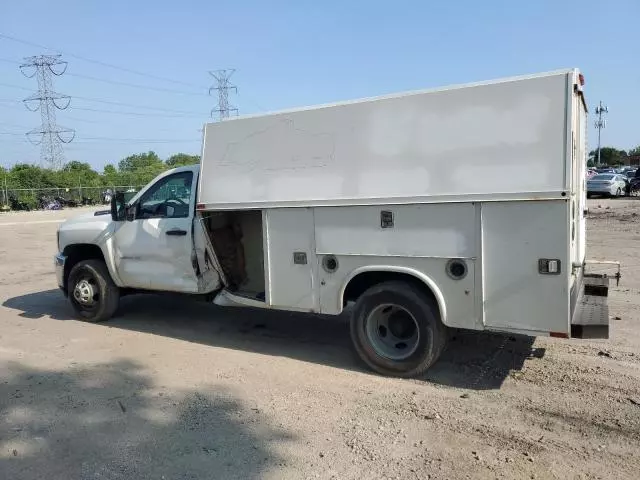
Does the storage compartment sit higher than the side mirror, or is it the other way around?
the side mirror

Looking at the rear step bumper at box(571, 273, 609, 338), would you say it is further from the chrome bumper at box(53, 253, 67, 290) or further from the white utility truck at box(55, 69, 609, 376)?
the chrome bumper at box(53, 253, 67, 290)

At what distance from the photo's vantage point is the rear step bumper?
4.54 meters

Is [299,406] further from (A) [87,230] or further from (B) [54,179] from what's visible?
(B) [54,179]

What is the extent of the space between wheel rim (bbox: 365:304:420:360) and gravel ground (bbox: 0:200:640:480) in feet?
1.01

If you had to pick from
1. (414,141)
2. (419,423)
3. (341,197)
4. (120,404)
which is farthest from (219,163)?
(419,423)

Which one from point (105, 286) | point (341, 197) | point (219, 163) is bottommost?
point (105, 286)

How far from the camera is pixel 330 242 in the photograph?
5.44 m

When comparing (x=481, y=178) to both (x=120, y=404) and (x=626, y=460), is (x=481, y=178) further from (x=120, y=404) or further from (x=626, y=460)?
(x=120, y=404)

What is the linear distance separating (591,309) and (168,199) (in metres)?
4.99

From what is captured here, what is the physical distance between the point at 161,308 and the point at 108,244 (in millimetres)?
1649

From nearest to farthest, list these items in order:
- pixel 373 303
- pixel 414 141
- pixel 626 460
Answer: pixel 626 460 < pixel 414 141 < pixel 373 303

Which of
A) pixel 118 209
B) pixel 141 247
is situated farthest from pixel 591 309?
pixel 118 209

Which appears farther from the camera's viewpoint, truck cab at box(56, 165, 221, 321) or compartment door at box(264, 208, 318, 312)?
truck cab at box(56, 165, 221, 321)

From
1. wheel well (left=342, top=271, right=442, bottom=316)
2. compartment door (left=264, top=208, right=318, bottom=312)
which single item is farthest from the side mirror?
wheel well (left=342, top=271, right=442, bottom=316)
